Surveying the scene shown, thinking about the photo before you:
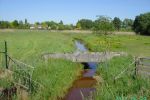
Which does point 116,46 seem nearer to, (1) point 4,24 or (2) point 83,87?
(2) point 83,87

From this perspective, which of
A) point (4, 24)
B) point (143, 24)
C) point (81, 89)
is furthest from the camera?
point (4, 24)

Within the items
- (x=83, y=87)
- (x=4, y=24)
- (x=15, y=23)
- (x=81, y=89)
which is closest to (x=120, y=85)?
(x=81, y=89)

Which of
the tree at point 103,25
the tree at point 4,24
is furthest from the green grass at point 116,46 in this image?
the tree at point 4,24

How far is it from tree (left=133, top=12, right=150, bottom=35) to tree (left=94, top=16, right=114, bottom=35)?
93796 millimetres

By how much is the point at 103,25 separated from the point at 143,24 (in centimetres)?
10125

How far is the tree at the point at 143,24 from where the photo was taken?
13562cm

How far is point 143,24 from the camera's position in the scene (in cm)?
13950

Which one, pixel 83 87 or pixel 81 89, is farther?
pixel 83 87

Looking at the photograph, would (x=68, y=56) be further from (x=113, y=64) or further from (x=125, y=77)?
(x=125, y=77)

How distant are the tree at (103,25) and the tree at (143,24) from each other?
9380 centimetres

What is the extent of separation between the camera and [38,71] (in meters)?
27.9

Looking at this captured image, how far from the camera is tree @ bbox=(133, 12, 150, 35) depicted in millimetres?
135625

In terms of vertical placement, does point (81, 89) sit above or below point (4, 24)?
below

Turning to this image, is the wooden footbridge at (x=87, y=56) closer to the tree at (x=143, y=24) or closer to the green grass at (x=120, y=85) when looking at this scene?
the green grass at (x=120, y=85)
